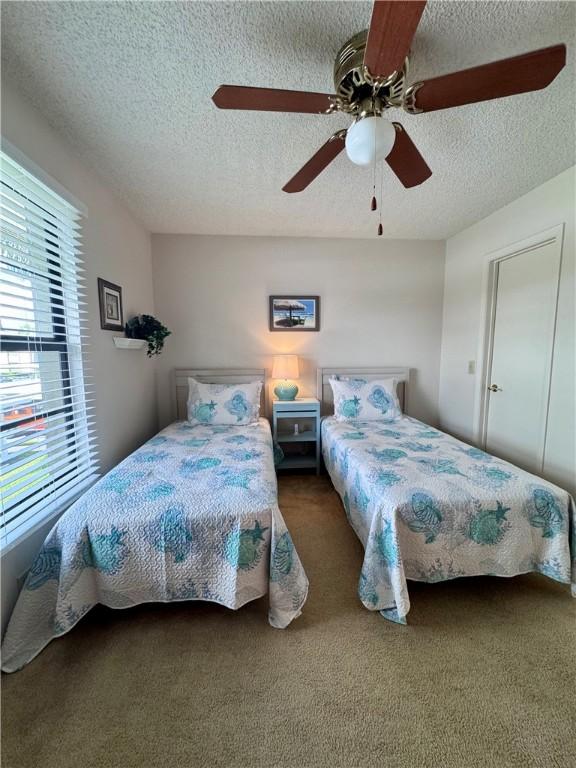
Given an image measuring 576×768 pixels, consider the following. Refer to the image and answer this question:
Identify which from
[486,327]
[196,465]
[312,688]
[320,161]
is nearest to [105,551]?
[196,465]

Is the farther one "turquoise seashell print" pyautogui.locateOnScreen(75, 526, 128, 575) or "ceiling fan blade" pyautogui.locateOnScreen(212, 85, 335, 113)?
"turquoise seashell print" pyautogui.locateOnScreen(75, 526, 128, 575)

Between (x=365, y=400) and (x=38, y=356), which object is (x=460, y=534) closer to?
(x=365, y=400)

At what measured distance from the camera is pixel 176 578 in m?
1.31

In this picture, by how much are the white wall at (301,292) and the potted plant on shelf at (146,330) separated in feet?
1.68

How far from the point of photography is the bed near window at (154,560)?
4.02ft

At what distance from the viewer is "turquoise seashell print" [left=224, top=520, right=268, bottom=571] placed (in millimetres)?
1281

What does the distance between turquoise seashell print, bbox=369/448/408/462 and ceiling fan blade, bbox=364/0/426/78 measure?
71.3 inches

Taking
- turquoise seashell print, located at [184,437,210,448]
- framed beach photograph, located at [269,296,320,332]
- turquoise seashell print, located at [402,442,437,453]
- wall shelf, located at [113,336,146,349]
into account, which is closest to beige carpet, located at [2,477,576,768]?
turquoise seashell print, located at [402,442,437,453]

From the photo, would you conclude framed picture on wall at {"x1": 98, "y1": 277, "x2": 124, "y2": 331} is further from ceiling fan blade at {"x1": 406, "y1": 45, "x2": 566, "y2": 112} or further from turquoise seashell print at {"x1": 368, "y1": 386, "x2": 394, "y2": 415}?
turquoise seashell print at {"x1": 368, "y1": 386, "x2": 394, "y2": 415}

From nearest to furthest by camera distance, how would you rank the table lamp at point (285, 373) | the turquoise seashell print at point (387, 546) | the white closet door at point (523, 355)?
the turquoise seashell print at point (387, 546) < the white closet door at point (523, 355) < the table lamp at point (285, 373)

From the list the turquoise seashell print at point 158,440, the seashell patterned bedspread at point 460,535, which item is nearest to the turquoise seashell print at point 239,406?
the turquoise seashell print at point 158,440

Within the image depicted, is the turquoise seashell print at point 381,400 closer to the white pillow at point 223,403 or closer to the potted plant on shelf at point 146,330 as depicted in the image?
the white pillow at point 223,403

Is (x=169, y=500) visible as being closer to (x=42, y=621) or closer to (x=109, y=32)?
(x=42, y=621)

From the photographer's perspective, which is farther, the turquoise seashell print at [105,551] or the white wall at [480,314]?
the white wall at [480,314]
